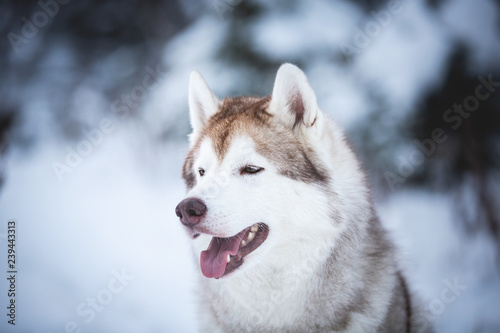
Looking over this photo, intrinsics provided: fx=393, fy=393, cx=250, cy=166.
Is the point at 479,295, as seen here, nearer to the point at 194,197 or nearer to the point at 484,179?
the point at 484,179

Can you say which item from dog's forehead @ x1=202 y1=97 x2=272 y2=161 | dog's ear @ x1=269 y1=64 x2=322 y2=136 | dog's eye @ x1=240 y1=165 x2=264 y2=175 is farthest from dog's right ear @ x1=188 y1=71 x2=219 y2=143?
dog's eye @ x1=240 y1=165 x2=264 y2=175

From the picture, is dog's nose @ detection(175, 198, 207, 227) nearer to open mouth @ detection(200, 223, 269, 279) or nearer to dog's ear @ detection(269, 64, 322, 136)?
open mouth @ detection(200, 223, 269, 279)

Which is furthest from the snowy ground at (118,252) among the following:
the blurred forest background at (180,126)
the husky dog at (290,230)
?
the husky dog at (290,230)

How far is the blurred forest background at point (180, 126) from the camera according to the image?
2803 millimetres

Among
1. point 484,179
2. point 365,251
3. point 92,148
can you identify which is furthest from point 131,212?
point 484,179

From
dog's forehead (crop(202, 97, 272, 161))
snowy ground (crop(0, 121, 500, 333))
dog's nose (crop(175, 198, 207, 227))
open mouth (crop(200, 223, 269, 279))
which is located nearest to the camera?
dog's nose (crop(175, 198, 207, 227))

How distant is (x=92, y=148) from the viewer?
3016mm

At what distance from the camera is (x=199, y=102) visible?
2.27m

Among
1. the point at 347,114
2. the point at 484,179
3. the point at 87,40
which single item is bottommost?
the point at 484,179

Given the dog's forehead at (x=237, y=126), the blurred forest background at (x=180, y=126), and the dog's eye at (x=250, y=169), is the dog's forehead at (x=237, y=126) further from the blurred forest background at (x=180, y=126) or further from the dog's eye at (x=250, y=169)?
the blurred forest background at (x=180, y=126)

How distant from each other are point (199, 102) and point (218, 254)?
0.91 m

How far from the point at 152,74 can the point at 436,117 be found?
2185 millimetres

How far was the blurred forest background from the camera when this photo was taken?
2803 millimetres

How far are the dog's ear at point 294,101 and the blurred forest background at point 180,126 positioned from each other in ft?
2.72
